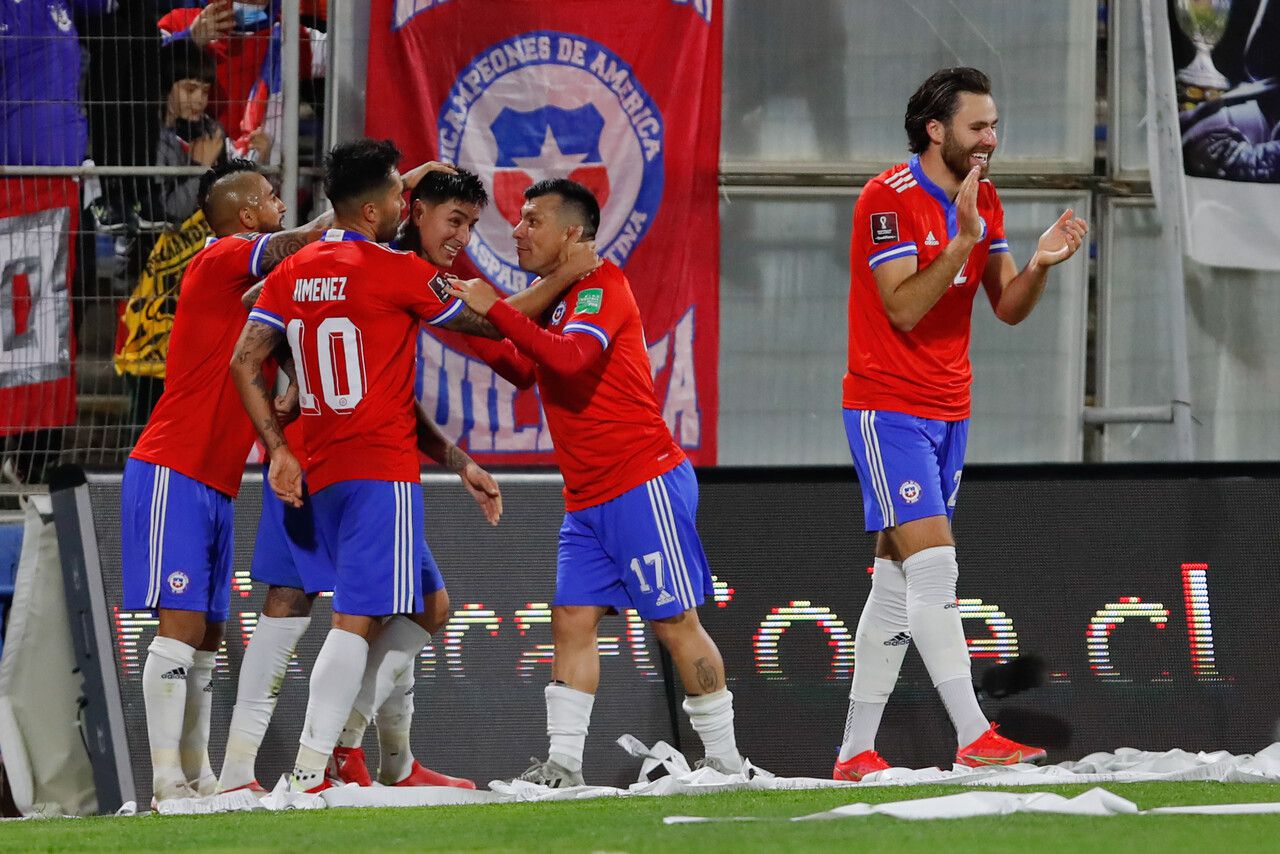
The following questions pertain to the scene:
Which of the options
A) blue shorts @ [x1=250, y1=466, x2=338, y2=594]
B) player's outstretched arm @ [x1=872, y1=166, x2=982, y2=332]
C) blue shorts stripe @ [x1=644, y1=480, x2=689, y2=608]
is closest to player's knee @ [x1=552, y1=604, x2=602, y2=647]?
blue shorts stripe @ [x1=644, y1=480, x2=689, y2=608]

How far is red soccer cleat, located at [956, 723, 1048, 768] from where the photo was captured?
15.8 ft

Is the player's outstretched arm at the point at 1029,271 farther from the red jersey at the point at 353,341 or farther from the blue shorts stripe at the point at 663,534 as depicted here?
the red jersey at the point at 353,341

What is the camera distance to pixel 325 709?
4871 millimetres

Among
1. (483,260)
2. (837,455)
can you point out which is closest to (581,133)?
(483,260)

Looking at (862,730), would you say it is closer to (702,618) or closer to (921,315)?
(702,618)

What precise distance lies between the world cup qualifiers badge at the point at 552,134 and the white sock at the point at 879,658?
129 inches

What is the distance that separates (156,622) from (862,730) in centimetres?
246

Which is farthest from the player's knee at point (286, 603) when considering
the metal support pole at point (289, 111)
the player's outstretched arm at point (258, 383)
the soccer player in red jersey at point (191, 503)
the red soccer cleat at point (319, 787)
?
the metal support pole at point (289, 111)

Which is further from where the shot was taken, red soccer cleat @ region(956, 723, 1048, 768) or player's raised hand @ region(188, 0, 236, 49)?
player's raised hand @ region(188, 0, 236, 49)

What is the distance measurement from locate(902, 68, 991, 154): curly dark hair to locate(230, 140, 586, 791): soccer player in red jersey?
60.3 inches

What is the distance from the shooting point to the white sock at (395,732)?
5.45 m

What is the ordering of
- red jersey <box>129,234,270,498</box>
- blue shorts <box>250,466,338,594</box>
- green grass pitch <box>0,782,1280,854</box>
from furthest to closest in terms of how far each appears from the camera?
red jersey <box>129,234,270,498</box> → blue shorts <box>250,466,338,594</box> → green grass pitch <box>0,782,1280,854</box>

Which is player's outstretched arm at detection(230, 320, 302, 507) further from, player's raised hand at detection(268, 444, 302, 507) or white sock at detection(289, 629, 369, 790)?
white sock at detection(289, 629, 369, 790)

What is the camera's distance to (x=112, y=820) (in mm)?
4785
